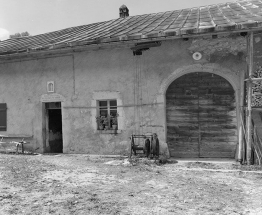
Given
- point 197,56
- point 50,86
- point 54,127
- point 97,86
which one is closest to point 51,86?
point 50,86

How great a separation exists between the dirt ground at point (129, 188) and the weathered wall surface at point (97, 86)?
4.69 feet

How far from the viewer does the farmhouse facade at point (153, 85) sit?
744 centimetres

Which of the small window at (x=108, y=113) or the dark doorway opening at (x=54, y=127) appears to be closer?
the small window at (x=108, y=113)

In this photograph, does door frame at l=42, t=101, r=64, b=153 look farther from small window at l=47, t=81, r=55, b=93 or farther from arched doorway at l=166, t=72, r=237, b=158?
arched doorway at l=166, t=72, r=237, b=158

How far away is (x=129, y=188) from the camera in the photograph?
5.00m

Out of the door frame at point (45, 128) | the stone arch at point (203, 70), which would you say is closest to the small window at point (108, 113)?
the stone arch at point (203, 70)

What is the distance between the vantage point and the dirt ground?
395 centimetres

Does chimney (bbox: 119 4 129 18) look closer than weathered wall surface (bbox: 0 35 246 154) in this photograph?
No

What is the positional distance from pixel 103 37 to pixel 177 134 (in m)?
3.88

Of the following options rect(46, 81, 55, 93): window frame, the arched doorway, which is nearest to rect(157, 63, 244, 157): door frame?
the arched doorway

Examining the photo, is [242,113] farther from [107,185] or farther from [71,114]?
[71,114]

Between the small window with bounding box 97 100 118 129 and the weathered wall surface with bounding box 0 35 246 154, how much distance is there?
28 centimetres

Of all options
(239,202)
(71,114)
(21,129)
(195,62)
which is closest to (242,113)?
(195,62)

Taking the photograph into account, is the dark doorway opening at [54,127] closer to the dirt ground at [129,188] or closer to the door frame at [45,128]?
the door frame at [45,128]
